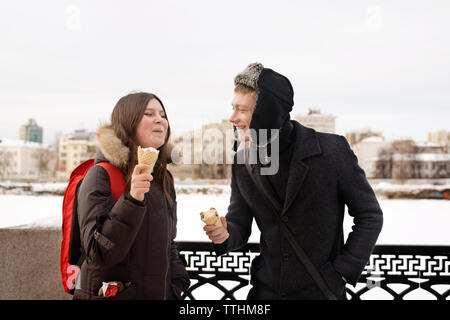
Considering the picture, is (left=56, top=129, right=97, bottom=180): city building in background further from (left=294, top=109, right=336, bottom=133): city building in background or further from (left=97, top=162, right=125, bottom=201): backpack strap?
(left=97, top=162, right=125, bottom=201): backpack strap

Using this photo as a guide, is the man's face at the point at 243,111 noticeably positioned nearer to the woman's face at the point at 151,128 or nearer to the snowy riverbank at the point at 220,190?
the woman's face at the point at 151,128

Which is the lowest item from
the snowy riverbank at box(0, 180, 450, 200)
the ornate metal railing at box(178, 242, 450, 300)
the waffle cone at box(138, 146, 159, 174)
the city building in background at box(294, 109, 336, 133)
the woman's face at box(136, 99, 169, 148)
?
the snowy riverbank at box(0, 180, 450, 200)

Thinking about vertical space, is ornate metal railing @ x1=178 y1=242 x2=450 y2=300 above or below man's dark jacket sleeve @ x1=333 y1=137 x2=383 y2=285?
below

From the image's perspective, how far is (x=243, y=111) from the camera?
229cm

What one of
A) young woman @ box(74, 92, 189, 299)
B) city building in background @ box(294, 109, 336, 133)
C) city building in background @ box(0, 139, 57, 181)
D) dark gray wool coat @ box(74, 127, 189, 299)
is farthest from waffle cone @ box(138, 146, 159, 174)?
city building in background @ box(0, 139, 57, 181)

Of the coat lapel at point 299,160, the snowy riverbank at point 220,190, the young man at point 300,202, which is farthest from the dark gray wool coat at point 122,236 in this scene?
the snowy riverbank at point 220,190

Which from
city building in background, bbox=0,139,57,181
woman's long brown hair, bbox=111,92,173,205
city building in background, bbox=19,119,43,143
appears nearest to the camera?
woman's long brown hair, bbox=111,92,173,205

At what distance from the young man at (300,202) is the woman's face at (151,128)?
1.45ft

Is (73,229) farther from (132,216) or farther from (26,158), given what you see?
(26,158)

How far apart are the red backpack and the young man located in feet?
1.95

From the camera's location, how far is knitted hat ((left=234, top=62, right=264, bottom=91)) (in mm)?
2238

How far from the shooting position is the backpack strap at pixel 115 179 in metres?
2.23

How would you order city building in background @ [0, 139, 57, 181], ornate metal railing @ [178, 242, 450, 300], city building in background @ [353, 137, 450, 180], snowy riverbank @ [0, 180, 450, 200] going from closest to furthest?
1. ornate metal railing @ [178, 242, 450, 300]
2. snowy riverbank @ [0, 180, 450, 200]
3. city building in background @ [353, 137, 450, 180]
4. city building in background @ [0, 139, 57, 181]

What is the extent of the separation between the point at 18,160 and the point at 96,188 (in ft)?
240
